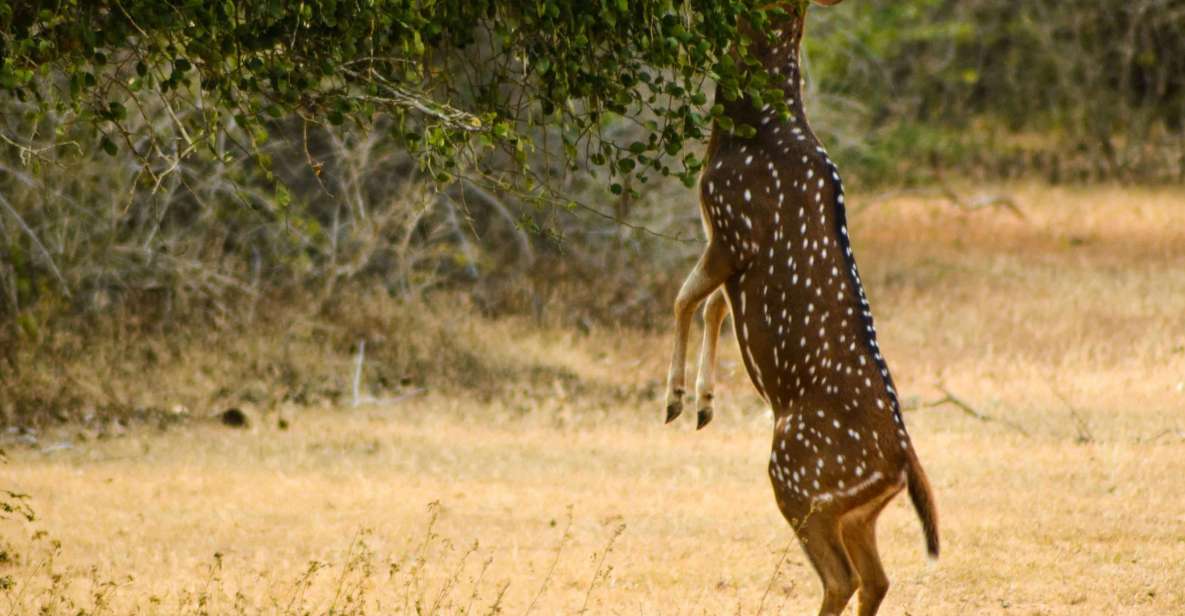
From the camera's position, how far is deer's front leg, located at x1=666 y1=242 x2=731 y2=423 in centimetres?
764

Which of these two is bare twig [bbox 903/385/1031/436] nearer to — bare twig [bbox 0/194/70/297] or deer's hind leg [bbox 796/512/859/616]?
deer's hind leg [bbox 796/512/859/616]

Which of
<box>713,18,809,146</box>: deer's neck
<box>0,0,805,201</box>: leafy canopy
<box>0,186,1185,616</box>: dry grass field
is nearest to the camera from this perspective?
<box>0,0,805,201</box>: leafy canopy

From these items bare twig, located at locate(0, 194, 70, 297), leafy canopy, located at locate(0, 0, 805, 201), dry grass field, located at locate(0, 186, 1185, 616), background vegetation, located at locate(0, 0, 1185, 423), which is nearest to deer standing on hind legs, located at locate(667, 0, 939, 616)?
background vegetation, located at locate(0, 0, 1185, 423)

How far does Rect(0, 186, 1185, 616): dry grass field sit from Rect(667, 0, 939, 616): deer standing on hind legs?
2.41 ft

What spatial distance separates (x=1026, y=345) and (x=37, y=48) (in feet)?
36.4

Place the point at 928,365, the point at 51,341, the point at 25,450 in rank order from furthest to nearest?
the point at 928,365, the point at 51,341, the point at 25,450

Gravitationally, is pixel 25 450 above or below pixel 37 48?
below

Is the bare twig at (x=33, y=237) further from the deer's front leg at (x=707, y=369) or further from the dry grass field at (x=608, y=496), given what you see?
the deer's front leg at (x=707, y=369)

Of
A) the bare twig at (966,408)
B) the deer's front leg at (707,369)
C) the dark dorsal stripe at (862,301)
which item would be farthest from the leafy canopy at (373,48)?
the bare twig at (966,408)

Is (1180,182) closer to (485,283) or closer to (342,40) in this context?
(485,283)

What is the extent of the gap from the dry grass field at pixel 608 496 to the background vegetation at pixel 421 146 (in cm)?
118

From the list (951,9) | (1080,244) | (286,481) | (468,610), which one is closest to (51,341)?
(286,481)

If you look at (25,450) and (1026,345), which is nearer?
(25,450)

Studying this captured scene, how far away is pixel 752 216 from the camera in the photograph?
751 cm
